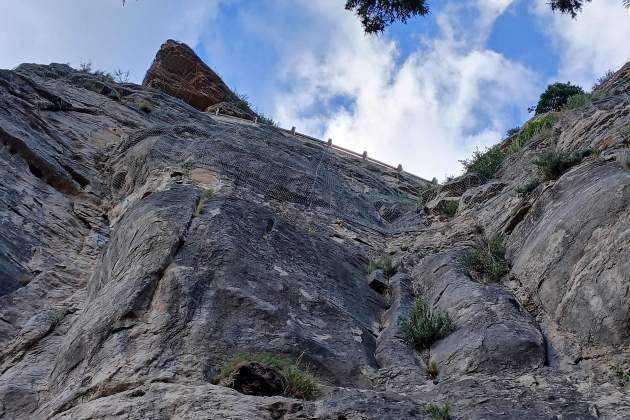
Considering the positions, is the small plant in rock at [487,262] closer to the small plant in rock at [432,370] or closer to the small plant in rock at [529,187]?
the small plant in rock at [529,187]

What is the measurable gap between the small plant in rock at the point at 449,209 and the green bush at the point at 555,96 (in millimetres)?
11115

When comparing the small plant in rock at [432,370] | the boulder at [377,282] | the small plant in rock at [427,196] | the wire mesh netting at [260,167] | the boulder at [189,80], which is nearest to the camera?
the small plant in rock at [432,370]

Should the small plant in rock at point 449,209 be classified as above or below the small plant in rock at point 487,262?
above

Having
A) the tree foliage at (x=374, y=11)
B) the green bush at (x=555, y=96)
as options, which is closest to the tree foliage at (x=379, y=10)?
the tree foliage at (x=374, y=11)

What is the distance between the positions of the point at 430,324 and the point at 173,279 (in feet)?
9.16

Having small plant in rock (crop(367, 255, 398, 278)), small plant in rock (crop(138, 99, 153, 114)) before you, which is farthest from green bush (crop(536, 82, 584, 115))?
small plant in rock (crop(367, 255, 398, 278))

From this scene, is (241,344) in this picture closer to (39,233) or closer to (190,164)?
(39,233)

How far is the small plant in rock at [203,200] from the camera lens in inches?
358

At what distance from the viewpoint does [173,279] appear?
7.42 m

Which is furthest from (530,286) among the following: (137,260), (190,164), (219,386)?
(190,164)

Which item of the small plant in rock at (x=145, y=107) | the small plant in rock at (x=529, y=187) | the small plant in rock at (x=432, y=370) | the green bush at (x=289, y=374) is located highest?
the small plant in rock at (x=145, y=107)

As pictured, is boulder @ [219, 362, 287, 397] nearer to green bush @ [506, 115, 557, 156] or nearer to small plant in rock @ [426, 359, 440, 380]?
small plant in rock @ [426, 359, 440, 380]

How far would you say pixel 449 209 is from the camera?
13094mm

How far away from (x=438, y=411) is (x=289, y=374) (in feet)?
4.34
